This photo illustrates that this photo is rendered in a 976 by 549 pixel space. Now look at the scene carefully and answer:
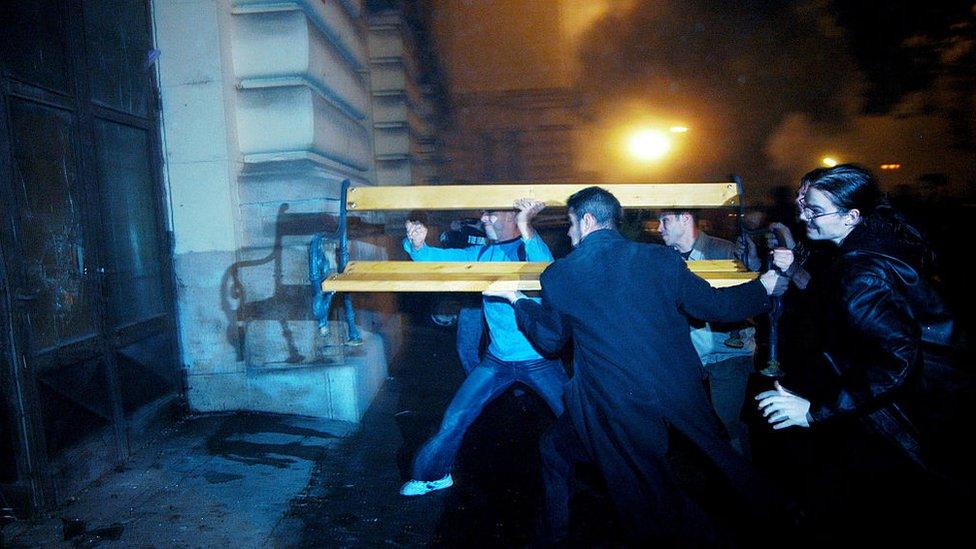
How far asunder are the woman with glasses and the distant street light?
45.8 feet

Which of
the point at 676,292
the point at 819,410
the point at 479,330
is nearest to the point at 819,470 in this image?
the point at 819,410

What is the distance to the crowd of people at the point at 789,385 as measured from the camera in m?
1.93

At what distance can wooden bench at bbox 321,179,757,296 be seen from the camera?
106 inches

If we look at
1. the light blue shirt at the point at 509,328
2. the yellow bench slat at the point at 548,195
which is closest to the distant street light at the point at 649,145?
the yellow bench slat at the point at 548,195

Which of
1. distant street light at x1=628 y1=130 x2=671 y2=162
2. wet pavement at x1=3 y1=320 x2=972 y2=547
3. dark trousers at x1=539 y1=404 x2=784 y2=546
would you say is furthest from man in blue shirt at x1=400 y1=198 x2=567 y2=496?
distant street light at x1=628 y1=130 x2=671 y2=162

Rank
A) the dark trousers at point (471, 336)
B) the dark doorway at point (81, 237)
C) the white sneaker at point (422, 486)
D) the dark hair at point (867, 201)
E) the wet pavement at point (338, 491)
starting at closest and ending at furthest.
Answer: the dark hair at point (867, 201)
the wet pavement at point (338, 491)
the dark doorway at point (81, 237)
the white sneaker at point (422, 486)
the dark trousers at point (471, 336)

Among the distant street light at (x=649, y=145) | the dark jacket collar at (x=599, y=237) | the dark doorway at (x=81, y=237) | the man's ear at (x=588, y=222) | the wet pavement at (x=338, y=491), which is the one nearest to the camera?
the dark jacket collar at (x=599, y=237)

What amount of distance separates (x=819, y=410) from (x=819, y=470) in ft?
1.12

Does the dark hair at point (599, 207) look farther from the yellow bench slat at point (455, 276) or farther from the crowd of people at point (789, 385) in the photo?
the yellow bench slat at point (455, 276)

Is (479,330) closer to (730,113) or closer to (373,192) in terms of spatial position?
(373,192)

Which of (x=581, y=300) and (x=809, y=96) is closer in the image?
(x=581, y=300)

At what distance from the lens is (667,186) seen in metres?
2.81

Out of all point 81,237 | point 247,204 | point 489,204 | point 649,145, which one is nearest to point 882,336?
point 489,204

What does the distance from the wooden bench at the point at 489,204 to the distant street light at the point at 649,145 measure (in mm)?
13345
